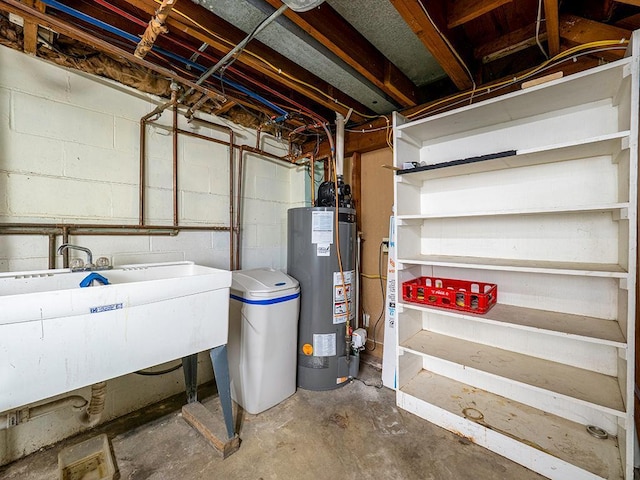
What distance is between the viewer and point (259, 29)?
126 cm

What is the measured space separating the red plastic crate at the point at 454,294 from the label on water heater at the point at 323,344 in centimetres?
61

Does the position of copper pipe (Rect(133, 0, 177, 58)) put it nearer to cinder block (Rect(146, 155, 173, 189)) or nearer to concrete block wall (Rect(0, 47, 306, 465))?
concrete block wall (Rect(0, 47, 306, 465))

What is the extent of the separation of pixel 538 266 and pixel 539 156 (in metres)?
0.58

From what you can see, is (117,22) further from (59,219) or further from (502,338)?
(502,338)

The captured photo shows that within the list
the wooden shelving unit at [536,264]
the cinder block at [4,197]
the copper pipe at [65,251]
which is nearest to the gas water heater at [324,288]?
the wooden shelving unit at [536,264]

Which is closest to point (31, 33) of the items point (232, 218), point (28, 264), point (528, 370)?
point (28, 264)

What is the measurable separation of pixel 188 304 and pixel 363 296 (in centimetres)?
161

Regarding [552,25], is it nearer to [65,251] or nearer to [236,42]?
[236,42]

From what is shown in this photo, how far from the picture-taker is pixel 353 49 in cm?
154

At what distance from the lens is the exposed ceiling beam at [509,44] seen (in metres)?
1.61

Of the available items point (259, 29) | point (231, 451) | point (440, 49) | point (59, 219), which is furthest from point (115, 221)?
Answer: point (440, 49)

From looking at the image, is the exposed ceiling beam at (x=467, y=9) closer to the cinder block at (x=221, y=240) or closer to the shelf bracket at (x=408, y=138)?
the shelf bracket at (x=408, y=138)

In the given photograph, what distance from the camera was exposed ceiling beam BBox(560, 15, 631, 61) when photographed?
1.34 metres

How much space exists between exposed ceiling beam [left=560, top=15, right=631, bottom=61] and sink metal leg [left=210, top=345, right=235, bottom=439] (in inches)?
93.3
